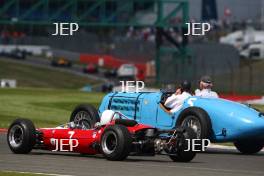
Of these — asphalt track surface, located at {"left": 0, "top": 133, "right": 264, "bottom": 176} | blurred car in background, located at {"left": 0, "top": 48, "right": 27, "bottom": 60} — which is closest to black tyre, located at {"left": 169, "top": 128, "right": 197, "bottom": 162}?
asphalt track surface, located at {"left": 0, "top": 133, "right": 264, "bottom": 176}

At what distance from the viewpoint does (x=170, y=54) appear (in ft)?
246

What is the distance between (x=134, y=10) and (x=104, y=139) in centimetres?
6014

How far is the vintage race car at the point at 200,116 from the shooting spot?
1919cm

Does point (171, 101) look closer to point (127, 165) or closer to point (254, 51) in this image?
point (127, 165)

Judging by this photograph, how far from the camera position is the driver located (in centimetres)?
2009

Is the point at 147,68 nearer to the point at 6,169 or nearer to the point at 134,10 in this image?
the point at 134,10

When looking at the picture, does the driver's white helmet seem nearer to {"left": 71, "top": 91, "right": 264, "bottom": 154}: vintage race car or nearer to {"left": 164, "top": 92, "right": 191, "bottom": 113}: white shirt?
{"left": 71, "top": 91, "right": 264, "bottom": 154}: vintage race car

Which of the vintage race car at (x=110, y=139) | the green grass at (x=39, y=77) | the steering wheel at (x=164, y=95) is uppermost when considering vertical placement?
the green grass at (x=39, y=77)

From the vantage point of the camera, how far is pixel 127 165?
16094 mm

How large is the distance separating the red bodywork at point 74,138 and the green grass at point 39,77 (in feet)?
176

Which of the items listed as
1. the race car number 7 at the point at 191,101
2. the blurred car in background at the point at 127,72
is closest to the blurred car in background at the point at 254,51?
the blurred car in background at the point at 127,72

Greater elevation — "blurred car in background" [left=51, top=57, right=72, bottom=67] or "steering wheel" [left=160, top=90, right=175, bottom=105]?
"blurred car in background" [left=51, top=57, right=72, bottom=67]

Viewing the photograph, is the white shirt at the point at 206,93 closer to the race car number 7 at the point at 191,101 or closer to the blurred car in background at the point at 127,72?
the race car number 7 at the point at 191,101

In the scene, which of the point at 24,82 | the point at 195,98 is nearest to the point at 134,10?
the point at 24,82
